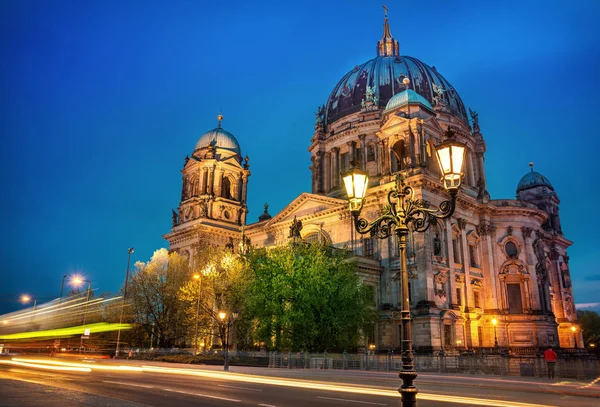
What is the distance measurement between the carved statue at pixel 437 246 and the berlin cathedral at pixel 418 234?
0.52 ft

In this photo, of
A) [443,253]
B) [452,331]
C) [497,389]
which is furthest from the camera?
[443,253]

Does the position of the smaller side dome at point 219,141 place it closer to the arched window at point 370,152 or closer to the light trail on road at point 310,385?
the arched window at point 370,152

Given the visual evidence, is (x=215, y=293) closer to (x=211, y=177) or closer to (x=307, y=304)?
(x=307, y=304)

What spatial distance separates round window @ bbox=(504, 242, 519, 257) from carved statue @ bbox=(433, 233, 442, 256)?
12278 millimetres

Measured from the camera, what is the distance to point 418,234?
142 ft

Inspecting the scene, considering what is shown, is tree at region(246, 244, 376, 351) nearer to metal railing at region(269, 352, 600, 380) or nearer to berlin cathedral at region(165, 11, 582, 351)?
metal railing at region(269, 352, 600, 380)

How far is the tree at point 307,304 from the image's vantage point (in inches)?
1362

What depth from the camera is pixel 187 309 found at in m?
47.3

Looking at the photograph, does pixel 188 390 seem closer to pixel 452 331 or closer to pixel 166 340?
pixel 452 331

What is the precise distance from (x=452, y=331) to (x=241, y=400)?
32.6 metres

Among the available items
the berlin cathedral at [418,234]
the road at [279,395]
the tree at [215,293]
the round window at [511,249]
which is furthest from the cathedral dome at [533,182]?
the road at [279,395]

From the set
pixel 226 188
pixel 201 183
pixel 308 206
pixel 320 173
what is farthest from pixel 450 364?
pixel 226 188

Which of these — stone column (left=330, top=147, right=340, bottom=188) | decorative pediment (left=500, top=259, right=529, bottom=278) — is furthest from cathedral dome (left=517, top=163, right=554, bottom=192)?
stone column (left=330, top=147, right=340, bottom=188)

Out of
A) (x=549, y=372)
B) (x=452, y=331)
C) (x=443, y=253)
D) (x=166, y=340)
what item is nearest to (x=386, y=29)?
(x=443, y=253)
